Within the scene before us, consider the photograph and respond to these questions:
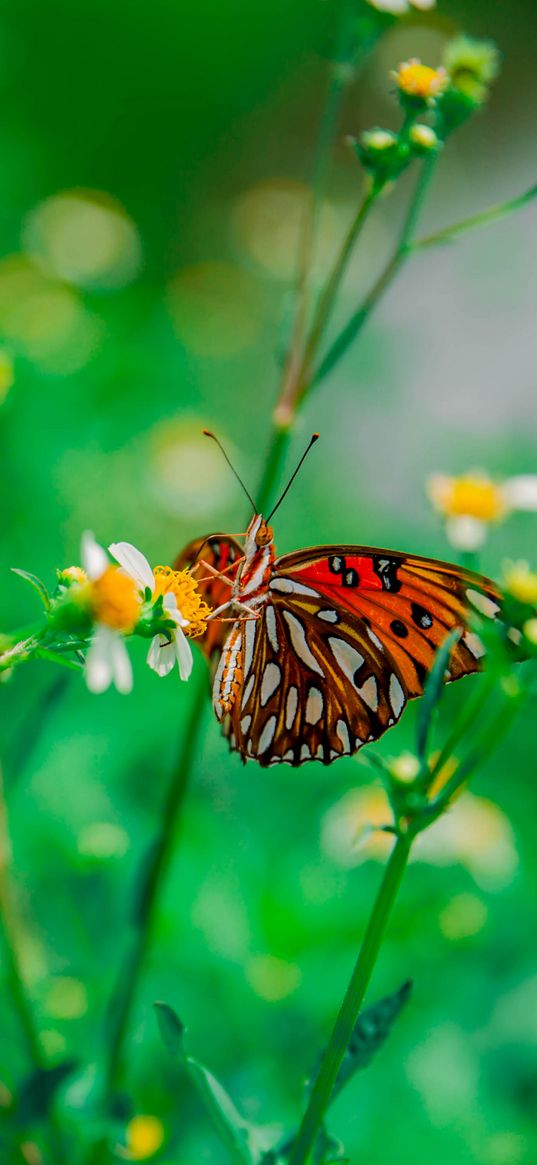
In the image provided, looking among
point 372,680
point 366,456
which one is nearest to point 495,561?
point 366,456

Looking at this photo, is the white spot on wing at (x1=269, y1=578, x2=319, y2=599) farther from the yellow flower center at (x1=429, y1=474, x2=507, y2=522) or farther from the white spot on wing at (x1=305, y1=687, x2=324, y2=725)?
the yellow flower center at (x1=429, y1=474, x2=507, y2=522)

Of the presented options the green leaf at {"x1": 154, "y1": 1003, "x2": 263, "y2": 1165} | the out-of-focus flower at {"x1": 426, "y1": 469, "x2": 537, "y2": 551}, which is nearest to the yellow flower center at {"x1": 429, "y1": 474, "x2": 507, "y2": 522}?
the out-of-focus flower at {"x1": 426, "y1": 469, "x2": 537, "y2": 551}

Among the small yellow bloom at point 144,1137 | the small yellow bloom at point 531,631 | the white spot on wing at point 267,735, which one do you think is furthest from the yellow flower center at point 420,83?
the small yellow bloom at point 144,1137

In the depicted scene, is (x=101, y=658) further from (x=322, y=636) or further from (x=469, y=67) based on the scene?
(x=469, y=67)

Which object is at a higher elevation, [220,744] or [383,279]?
[383,279]

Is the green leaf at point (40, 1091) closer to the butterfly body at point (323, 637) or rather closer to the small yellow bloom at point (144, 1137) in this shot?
the small yellow bloom at point (144, 1137)

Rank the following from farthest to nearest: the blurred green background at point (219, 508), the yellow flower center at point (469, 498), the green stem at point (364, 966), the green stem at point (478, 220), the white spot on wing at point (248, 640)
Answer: the blurred green background at point (219, 508) < the yellow flower center at point (469, 498) < the white spot on wing at point (248, 640) < the green stem at point (478, 220) < the green stem at point (364, 966)

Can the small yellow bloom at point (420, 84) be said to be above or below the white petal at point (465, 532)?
above

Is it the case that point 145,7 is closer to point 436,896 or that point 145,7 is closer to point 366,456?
point 366,456
